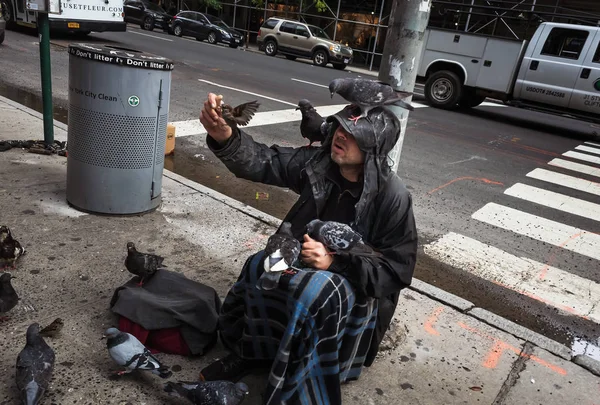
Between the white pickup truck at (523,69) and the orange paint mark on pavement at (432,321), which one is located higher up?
the white pickup truck at (523,69)

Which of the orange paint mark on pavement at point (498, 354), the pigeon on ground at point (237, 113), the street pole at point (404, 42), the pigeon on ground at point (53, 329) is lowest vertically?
the orange paint mark on pavement at point (498, 354)

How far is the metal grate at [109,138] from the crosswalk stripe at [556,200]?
16.3ft

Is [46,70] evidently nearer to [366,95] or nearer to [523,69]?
[366,95]

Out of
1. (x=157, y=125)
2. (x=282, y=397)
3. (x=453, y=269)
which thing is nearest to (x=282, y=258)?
(x=282, y=397)

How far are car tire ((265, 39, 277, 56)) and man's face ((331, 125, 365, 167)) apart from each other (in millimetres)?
21619

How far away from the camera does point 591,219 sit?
6.36m

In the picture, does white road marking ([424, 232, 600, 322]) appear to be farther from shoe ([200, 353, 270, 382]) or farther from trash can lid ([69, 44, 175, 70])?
trash can lid ([69, 44, 175, 70])

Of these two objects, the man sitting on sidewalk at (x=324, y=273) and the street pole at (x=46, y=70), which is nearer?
the man sitting on sidewalk at (x=324, y=273)

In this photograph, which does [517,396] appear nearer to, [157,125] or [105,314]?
[105,314]

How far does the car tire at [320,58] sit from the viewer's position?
2128 cm

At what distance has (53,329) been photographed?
272 centimetres

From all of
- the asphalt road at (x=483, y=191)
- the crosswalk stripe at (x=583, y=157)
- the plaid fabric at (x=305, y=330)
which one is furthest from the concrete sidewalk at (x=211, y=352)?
the crosswalk stripe at (x=583, y=157)

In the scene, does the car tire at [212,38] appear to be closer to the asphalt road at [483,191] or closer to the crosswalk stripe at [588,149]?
the asphalt road at [483,191]

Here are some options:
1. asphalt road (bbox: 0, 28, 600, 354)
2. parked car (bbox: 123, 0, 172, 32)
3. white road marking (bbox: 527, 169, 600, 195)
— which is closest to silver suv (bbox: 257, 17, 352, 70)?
parked car (bbox: 123, 0, 172, 32)
